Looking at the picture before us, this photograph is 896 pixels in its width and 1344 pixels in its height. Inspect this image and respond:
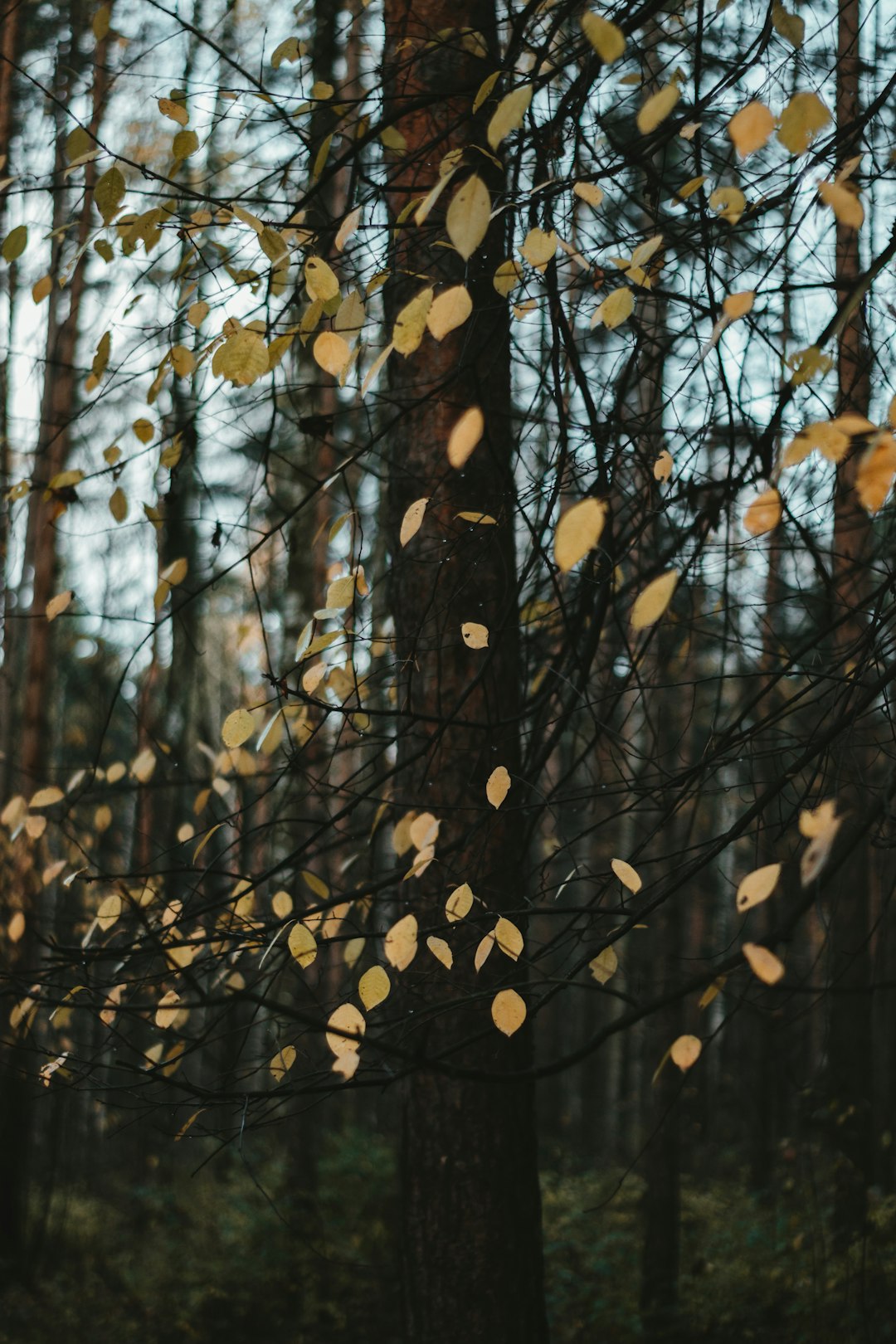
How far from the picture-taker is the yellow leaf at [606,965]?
1.83m

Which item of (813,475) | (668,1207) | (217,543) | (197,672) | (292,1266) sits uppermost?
(197,672)

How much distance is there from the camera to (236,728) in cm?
188

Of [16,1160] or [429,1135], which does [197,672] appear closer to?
[16,1160]

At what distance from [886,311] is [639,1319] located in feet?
21.6

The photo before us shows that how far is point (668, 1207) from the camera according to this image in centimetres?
690

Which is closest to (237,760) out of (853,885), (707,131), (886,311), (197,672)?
(886,311)

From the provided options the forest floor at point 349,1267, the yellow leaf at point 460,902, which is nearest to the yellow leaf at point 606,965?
the yellow leaf at point 460,902

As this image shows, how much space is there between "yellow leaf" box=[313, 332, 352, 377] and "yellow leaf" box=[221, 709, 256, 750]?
661mm

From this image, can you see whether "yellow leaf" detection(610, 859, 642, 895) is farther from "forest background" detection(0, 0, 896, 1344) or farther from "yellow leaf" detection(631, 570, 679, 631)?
"yellow leaf" detection(631, 570, 679, 631)

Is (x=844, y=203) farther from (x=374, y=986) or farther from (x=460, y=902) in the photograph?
(x=374, y=986)

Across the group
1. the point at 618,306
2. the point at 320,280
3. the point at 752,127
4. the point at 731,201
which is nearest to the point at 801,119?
the point at 752,127

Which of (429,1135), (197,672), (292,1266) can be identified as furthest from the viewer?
(197,672)

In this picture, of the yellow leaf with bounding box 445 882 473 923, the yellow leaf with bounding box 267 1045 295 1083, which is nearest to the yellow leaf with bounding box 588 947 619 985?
the yellow leaf with bounding box 445 882 473 923

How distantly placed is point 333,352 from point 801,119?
74 cm
